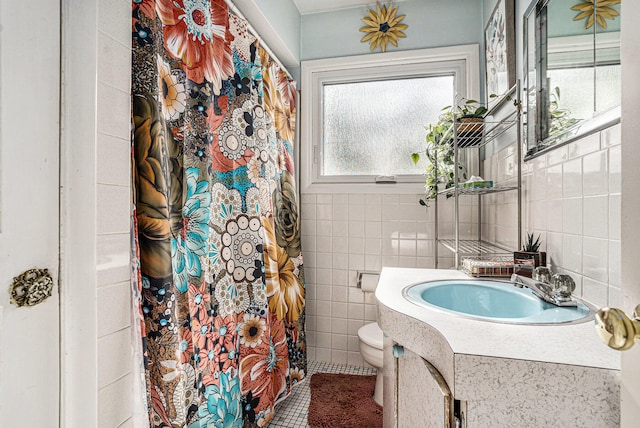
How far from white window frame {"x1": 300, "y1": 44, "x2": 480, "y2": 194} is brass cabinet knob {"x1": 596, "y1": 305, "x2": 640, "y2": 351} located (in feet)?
5.90

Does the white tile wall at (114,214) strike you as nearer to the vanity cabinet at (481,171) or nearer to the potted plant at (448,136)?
the vanity cabinet at (481,171)

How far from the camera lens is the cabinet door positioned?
25.5 inches

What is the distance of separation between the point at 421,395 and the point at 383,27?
214 centimetres

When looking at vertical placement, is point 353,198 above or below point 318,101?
below

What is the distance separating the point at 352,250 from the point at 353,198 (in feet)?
1.13

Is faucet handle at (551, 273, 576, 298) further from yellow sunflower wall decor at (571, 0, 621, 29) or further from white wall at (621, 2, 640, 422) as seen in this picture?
yellow sunflower wall decor at (571, 0, 621, 29)

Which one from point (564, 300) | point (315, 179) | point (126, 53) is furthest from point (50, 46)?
point (315, 179)

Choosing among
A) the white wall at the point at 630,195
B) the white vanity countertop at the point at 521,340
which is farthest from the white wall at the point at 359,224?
the white wall at the point at 630,195

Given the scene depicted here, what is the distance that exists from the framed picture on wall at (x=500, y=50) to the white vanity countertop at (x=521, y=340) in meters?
1.17

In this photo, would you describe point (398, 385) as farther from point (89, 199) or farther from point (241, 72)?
point (241, 72)

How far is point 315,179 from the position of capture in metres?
2.31

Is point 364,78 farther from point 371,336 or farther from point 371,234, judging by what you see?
point 371,336

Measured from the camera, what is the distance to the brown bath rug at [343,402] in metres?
1.62

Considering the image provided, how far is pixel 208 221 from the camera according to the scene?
1.24 meters
